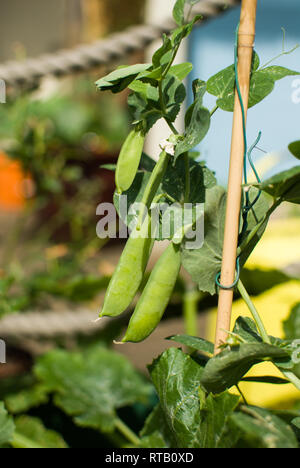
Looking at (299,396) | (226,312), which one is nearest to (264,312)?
(299,396)

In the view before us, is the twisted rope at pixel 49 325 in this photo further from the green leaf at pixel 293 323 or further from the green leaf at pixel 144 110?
the green leaf at pixel 144 110

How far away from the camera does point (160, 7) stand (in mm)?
2303

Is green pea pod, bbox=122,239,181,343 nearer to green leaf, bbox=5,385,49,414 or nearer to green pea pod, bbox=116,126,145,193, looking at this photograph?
green pea pod, bbox=116,126,145,193

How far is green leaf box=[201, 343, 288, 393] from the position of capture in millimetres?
254

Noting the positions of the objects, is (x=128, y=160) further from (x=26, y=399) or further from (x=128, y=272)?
(x=26, y=399)

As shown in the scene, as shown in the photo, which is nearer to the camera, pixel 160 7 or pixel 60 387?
pixel 60 387

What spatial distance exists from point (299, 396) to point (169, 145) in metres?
0.46

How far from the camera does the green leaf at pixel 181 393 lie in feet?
1.01

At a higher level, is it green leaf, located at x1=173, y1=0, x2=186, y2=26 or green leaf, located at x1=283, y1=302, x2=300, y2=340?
green leaf, located at x1=173, y1=0, x2=186, y2=26

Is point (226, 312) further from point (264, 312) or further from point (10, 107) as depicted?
point (10, 107)

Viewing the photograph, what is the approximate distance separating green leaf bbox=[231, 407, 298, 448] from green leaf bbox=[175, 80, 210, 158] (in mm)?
142

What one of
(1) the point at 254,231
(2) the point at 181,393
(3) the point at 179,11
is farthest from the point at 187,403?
(3) the point at 179,11

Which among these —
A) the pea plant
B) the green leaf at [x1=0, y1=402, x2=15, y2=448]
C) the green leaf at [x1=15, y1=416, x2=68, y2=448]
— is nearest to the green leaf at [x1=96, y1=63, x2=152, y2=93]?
the pea plant

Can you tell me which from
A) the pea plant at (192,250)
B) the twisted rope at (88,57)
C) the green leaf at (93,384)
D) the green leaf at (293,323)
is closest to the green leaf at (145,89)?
the pea plant at (192,250)
